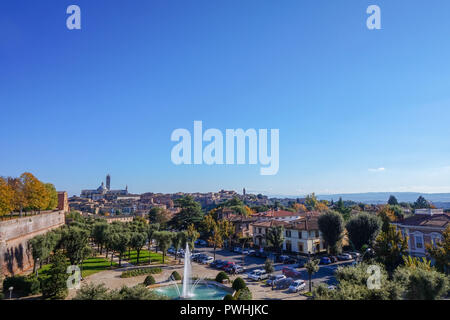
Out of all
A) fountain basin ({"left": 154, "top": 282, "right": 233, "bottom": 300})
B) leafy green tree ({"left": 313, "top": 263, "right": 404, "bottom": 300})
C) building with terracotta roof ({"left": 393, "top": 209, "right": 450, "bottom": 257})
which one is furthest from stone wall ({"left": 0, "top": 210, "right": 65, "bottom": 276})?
building with terracotta roof ({"left": 393, "top": 209, "right": 450, "bottom": 257})

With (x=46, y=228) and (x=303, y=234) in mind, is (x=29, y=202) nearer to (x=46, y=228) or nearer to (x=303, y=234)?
(x=46, y=228)

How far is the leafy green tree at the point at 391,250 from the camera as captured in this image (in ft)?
84.6

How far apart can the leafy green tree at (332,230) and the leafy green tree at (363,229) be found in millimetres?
1595

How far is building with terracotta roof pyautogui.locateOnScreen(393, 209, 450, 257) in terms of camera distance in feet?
103

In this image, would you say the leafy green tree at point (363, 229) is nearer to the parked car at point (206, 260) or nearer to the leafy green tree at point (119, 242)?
the parked car at point (206, 260)

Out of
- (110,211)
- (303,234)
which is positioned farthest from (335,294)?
(110,211)

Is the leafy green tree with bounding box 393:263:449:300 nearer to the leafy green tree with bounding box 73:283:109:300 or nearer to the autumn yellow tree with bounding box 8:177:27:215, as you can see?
the leafy green tree with bounding box 73:283:109:300

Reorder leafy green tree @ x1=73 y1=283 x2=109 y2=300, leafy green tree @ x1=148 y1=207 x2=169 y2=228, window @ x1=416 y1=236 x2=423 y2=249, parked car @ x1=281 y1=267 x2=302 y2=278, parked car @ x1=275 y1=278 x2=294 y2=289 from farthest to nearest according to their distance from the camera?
1. leafy green tree @ x1=148 y1=207 x2=169 y2=228
2. window @ x1=416 y1=236 x2=423 y2=249
3. parked car @ x1=281 y1=267 x2=302 y2=278
4. parked car @ x1=275 y1=278 x2=294 y2=289
5. leafy green tree @ x1=73 y1=283 x2=109 y2=300

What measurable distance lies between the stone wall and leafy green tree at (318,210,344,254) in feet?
134

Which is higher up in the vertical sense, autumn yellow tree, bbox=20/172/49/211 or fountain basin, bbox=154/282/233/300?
autumn yellow tree, bbox=20/172/49/211

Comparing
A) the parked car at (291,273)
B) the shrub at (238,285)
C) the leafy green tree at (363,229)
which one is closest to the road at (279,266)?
the parked car at (291,273)

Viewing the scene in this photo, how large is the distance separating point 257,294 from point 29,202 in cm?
4773

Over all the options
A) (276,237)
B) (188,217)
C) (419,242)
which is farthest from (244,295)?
(188,217)

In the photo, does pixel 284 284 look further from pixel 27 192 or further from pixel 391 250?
pixel 27 192
